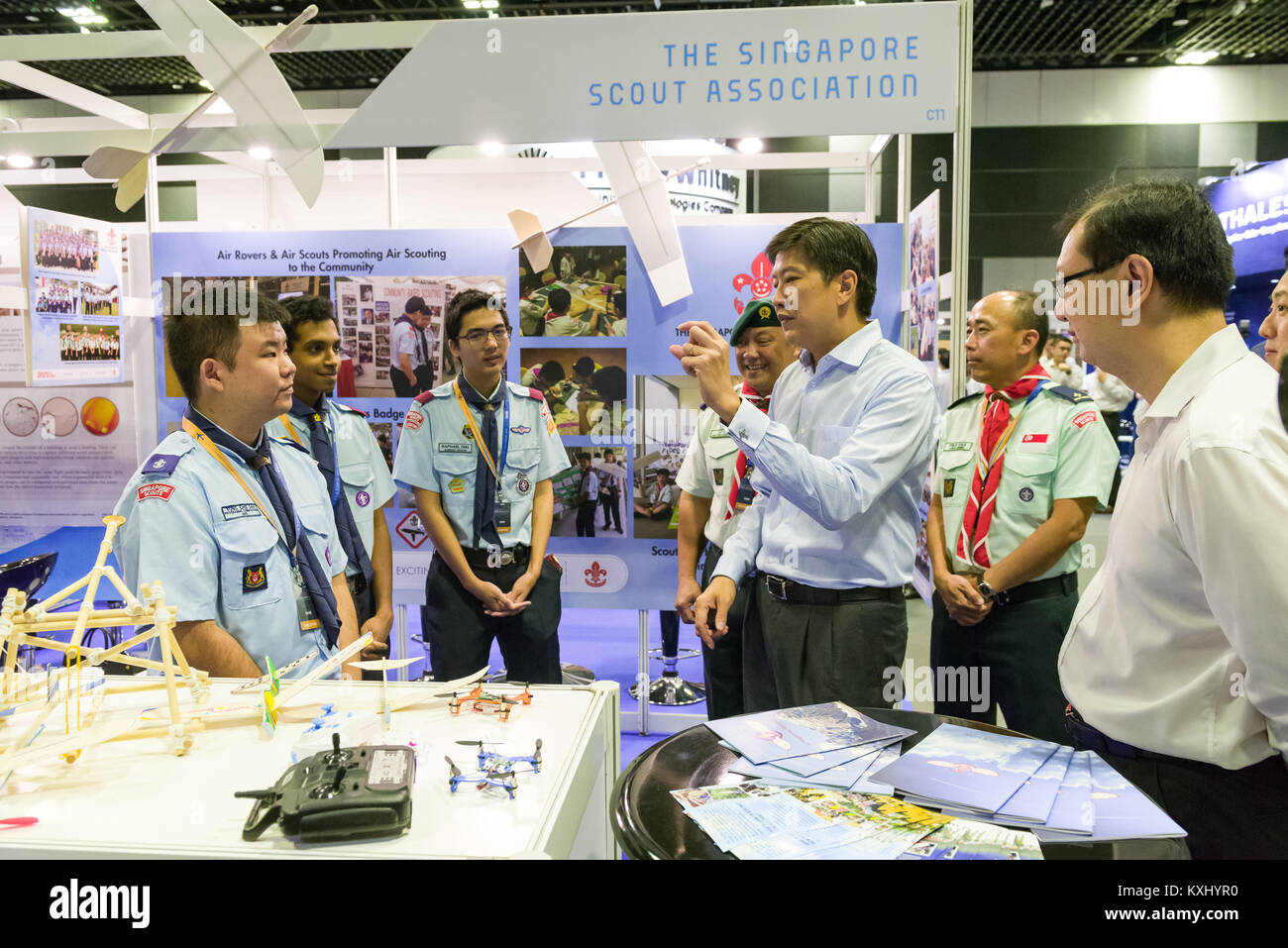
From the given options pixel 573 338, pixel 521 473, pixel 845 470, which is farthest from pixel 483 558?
pixel 845 470

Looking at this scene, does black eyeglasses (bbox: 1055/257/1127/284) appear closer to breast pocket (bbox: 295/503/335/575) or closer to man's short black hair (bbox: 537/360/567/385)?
breast pocket (bbox: 295/503/335/575)

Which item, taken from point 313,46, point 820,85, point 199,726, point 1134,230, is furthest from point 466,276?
point 1134,230

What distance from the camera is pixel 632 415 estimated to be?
12.8ft

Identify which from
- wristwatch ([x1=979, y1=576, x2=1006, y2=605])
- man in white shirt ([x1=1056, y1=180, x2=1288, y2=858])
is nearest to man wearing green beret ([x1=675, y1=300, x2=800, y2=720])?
wristwatch ([x1=979, y1=576, x2=1006, y2=605])

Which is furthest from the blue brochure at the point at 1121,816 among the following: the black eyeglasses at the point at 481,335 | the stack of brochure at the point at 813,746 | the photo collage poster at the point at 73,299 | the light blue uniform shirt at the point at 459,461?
the photo collage poster at the point at 73,299

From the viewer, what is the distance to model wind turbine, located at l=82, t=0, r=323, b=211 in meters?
2.47

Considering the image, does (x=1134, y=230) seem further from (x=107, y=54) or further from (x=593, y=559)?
(x=107, y=54)

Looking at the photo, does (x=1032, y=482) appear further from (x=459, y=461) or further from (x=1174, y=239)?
(x=459, y=461)

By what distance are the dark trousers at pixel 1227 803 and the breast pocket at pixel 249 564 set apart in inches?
66.1

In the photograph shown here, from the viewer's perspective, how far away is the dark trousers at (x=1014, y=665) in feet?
8.87

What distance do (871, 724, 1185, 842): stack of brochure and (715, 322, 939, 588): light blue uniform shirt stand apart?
691 mm

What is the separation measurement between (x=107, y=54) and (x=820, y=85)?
2461mm

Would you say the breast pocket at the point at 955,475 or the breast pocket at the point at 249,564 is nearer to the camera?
the breast pocket at the point at 249,564

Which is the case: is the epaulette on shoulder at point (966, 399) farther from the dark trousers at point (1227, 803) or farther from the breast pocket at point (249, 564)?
the breast pocket at point (249, 564)
